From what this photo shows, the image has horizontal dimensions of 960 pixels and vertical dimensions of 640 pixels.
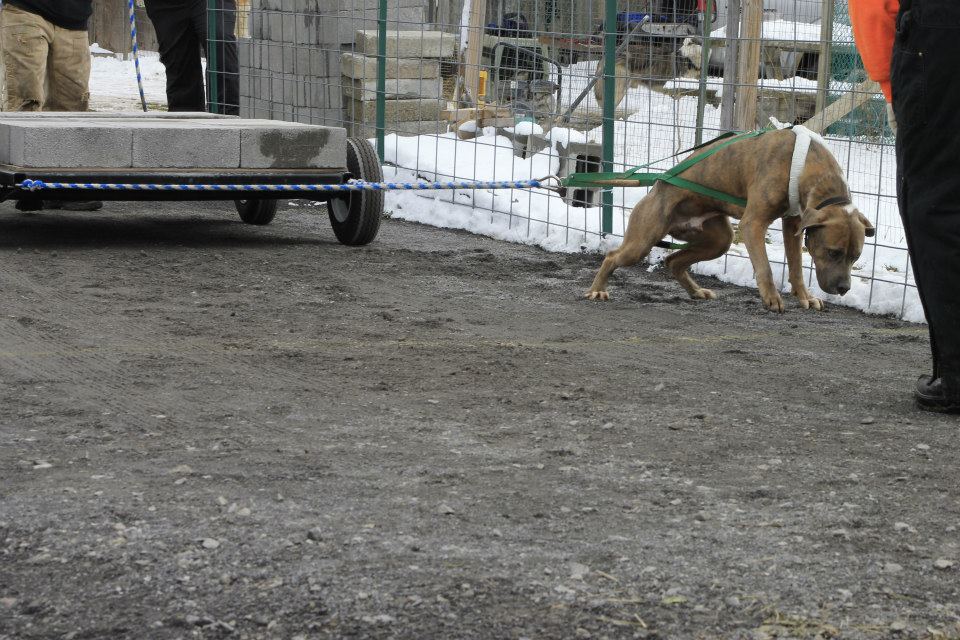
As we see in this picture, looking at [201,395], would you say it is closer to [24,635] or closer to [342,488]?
[342,488]

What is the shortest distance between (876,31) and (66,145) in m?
4.30

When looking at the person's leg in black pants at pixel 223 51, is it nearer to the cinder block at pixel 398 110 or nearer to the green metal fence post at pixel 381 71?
the cinder block at pixel 398 110

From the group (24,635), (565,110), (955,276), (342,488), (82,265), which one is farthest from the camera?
(565,110)

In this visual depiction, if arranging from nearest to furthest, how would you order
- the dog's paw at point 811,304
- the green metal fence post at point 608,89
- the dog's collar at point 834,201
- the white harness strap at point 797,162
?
the dog's collar at point 834,201
the white harness strap at point 797,162
the dog's paw at point 811,304
the green metal fence post at point 608,89

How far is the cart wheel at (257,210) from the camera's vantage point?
8.44m

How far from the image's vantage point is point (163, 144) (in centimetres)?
702

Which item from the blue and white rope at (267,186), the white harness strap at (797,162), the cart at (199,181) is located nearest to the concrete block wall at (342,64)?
the cart at (199,181)

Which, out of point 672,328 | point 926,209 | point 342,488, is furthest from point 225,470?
point 672,328

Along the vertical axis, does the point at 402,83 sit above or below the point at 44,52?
below

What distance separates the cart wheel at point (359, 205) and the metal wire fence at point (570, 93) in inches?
44.4

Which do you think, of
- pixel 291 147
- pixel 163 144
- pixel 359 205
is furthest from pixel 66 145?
pixel 359 205

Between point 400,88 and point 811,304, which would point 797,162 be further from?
point 400,88

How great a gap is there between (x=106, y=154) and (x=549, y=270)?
2.46m

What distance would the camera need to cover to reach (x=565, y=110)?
9.07 m
